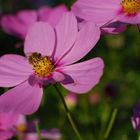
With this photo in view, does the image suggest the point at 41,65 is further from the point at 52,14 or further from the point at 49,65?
the point at 52,14

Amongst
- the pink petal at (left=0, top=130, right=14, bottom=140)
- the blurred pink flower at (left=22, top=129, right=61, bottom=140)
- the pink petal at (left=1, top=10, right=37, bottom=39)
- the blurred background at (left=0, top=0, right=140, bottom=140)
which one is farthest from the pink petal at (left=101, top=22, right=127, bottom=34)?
the blurred background at (left=0, top=0, right=140, bottom=140)

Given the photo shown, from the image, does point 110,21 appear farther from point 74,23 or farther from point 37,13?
point 37,13

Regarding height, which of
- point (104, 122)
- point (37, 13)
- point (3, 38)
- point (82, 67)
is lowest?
point (3, 38)

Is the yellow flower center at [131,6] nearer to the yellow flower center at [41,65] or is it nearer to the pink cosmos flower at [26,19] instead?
the yellow flower center at [41,65]

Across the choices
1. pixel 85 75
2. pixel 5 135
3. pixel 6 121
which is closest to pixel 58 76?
pixel 85 75

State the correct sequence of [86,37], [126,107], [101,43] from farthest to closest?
[101,43]
[126,107]
[86,37]

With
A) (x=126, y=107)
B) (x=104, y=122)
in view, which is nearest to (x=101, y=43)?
(x=126, y=107)

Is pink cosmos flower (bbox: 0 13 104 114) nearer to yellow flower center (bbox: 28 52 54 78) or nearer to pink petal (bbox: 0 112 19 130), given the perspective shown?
yellow flower center (bbox: 28 52 54 78)
